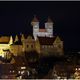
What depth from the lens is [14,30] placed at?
2.06 metres

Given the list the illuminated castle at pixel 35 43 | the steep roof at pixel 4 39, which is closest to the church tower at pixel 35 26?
the illuminated castle at pixel 35 43

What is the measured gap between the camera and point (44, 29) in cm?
205

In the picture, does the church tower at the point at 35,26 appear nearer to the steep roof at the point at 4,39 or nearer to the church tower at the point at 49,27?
the church tower at the point at 49,27

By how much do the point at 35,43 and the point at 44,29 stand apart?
167 millimetres

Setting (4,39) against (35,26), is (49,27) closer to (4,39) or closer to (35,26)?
(35,26)

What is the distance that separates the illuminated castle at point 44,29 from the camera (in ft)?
6.72

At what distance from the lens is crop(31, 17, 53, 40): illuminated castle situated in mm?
2047

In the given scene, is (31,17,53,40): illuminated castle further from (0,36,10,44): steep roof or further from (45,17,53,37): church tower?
(0,36,10,44): steep roof

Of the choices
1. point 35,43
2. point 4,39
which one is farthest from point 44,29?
point 4,39

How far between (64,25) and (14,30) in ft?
1.67

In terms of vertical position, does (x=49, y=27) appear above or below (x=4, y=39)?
above

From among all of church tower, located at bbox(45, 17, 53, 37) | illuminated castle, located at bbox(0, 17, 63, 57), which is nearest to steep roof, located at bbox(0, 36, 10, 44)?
illuminated castle, located at bbox(0, 17, 63, 57)

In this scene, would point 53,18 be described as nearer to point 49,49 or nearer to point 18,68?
point 49,49

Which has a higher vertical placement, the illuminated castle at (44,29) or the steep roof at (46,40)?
the illuminated castle at (44,29)
